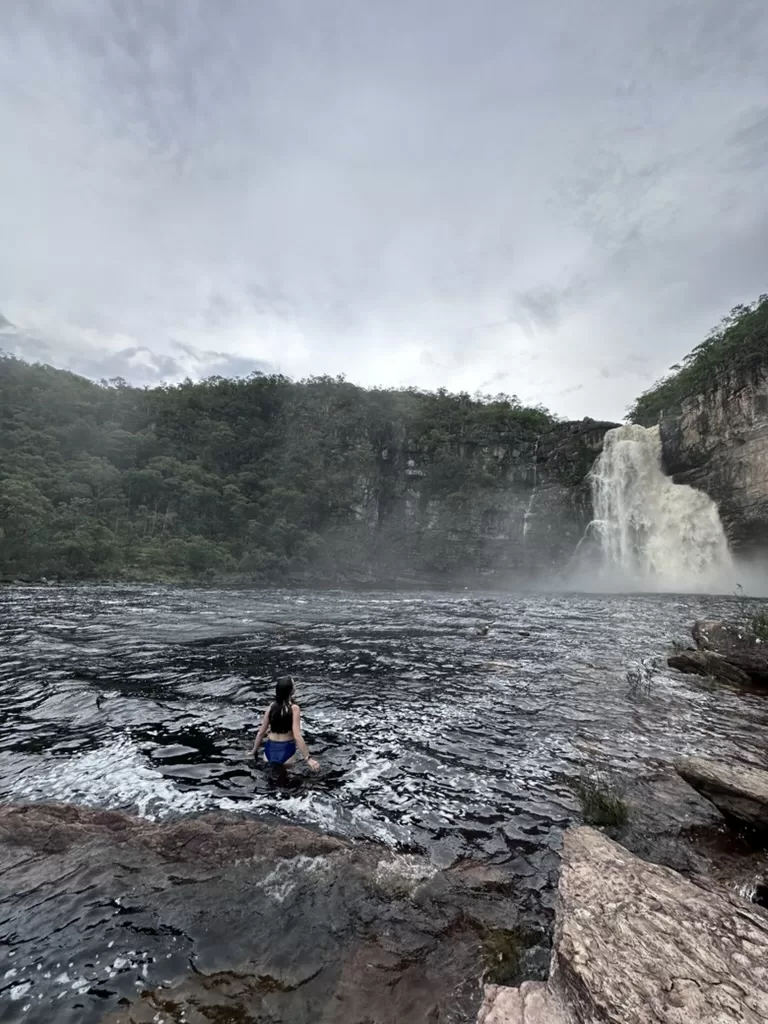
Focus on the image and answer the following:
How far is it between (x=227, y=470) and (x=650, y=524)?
57.4m

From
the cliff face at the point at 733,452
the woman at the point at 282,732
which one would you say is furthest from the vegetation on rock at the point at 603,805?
the cliff face at the point at 733,452

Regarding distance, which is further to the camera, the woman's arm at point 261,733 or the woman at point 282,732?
the woman's arm at point 261,733

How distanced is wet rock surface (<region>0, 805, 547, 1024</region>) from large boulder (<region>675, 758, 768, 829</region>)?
2403mm

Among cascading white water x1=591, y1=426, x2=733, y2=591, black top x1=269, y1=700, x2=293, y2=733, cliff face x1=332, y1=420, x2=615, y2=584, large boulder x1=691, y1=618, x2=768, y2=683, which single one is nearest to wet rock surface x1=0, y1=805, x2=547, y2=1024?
black top x1=269, y1=700, x2=293, y2=733

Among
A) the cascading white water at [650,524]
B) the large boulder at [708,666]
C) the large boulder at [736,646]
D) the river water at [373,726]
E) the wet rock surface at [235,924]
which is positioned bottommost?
the wet rock surface at [235,924]

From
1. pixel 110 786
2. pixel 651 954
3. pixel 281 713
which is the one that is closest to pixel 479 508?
pixel 281 713

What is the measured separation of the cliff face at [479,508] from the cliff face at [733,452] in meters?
12.0

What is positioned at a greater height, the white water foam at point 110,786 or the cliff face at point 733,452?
the cliff face at point 733,452

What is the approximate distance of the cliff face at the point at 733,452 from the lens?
36.3m

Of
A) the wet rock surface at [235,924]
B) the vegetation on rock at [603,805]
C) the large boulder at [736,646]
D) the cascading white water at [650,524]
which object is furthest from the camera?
the cascading white water at [650,524]

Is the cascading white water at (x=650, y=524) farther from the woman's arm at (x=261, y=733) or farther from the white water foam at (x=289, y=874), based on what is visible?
the white water foam at (x=289, y=874)

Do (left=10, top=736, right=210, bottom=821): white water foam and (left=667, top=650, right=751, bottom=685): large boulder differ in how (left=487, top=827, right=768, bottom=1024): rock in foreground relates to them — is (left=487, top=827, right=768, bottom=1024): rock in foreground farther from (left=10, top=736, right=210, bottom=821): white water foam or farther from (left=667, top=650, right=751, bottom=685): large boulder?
(left=667, top=650, right=751, bottom=685): large boulder

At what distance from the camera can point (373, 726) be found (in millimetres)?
7062

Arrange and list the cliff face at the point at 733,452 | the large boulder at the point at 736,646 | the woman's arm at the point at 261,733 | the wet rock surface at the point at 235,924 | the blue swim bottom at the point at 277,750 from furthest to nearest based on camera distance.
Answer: the cliff face at the point at 733,452
the large boulder at the point at 736,646
the woman's arm at the point at 261,733
the blue swim bottom at the point at 277,750
the wet rock surface at the point at 235,924
